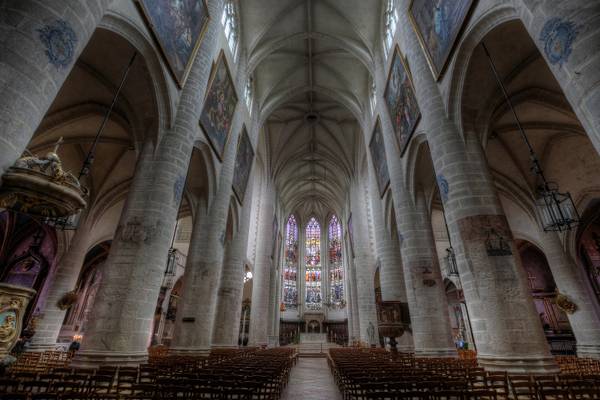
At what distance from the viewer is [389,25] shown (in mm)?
12359

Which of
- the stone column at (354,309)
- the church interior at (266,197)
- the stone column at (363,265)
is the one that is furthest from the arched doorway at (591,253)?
the stone column at (354,309)

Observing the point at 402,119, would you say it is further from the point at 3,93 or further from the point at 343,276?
the point at 343,276

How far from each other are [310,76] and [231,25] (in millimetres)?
6580

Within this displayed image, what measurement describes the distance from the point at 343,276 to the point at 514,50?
2753 centimetres

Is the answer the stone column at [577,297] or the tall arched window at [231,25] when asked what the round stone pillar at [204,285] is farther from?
the stone column at [577,297]

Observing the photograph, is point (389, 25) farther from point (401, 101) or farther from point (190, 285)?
point (190, 285)

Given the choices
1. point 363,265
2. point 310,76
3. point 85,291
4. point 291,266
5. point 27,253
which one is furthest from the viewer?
point 291,266

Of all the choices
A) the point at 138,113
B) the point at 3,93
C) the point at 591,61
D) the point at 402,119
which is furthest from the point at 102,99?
the point at 591,61

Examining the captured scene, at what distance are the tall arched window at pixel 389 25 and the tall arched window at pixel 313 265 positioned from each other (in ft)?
85.9

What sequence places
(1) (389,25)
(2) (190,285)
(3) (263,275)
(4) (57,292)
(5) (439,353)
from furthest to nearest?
1. (3) (263,275)
2. (1) (389,25)
3. (4) (57,292)
4. (2) (190,285)
5. (5) (439,353)

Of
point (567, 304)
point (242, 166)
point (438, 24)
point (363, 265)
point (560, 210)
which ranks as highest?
point (242, 166)

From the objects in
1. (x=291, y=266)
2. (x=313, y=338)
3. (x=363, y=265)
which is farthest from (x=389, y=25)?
(x=291, y=266)

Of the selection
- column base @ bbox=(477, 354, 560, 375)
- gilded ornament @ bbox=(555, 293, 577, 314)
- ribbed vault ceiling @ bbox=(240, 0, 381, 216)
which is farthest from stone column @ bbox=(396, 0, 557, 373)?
ribbed vault ceiling @ bbox=(240, 0, 381, 216)

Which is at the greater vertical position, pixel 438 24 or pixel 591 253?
pixel 438 24
